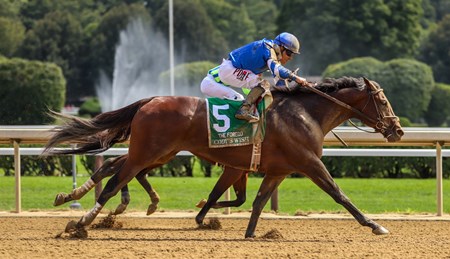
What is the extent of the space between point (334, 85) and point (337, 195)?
122 centimetres

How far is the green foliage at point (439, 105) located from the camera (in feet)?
164

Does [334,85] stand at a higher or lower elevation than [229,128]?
higher

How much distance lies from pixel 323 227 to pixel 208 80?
2.18 meters

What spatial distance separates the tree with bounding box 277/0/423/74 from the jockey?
56191 millimetres

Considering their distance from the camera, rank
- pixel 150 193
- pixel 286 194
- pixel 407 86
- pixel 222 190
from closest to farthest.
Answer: pixel 222 190, pixel 150 193, pixel 286 194, pixel 407 86

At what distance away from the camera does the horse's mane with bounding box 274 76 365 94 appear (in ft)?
33.2

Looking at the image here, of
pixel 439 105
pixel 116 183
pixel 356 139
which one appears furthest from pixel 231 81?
pixel 439 105

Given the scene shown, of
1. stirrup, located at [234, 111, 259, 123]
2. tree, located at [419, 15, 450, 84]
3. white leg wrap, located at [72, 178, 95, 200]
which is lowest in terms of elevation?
white leg wrap, located at [72, 178, 95, 200]

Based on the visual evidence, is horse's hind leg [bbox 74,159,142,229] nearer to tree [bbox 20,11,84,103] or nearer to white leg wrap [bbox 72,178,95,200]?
white leg wrap [bbox 72,178,95,200]

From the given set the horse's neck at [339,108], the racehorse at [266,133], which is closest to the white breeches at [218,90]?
the racehorse at [266,133]

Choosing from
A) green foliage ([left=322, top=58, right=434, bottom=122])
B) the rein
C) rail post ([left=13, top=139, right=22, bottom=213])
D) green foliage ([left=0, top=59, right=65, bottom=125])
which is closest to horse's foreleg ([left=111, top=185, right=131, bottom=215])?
rail post ([left=13, top=139, right=22, bottom=213])

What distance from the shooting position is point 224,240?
31.3ft

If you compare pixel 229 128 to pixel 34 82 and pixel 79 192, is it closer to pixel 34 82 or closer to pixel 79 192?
pixel 79 192

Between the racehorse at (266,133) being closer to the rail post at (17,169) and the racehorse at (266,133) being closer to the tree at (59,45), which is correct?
the rail post at (17,169)
